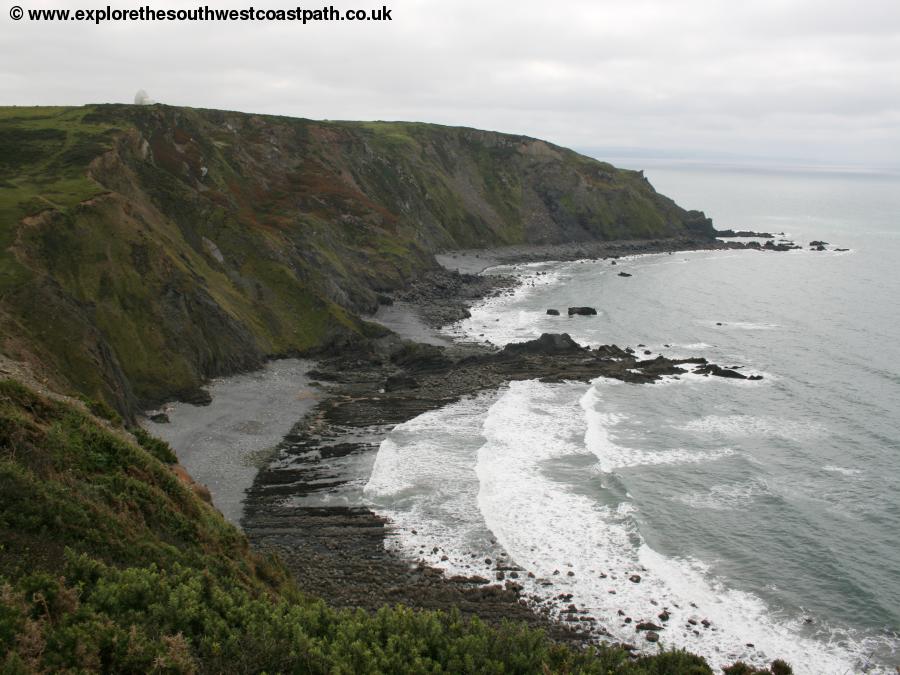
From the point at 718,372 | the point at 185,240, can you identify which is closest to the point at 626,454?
the point at 718,372

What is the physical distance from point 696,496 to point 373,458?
16.8 meters

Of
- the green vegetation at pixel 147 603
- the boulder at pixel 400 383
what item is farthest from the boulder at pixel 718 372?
the green vegetation at pixel 147 603

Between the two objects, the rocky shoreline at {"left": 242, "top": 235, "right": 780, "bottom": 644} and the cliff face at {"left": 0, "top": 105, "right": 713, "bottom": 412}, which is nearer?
the rocky shoreline at {"left": 242, "top": 235, "right": 780, "bottom": 644}

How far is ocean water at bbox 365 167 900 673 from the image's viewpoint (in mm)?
26062

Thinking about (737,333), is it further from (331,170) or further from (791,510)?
(331,170)

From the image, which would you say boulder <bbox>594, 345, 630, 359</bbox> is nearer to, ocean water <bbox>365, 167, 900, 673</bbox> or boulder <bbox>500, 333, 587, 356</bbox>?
boulder <bbox>500, 333, 587, 356</bbox>

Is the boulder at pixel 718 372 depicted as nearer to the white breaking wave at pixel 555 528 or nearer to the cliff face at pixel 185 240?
the white breaking wave at pixel 555 528

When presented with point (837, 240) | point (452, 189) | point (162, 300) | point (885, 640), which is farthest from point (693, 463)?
point (837, 240)

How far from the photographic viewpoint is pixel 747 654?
2386cm

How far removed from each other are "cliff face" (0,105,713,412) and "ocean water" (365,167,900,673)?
15.9m

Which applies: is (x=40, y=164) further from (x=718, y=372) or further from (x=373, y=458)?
(x=718, y=372)

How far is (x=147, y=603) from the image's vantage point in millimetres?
15445

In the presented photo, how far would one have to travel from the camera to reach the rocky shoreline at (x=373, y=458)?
2658 cm

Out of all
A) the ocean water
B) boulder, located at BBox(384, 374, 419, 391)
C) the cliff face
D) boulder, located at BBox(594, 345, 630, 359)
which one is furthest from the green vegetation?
boulder, located at BBox(594, 345, 630, 359)
